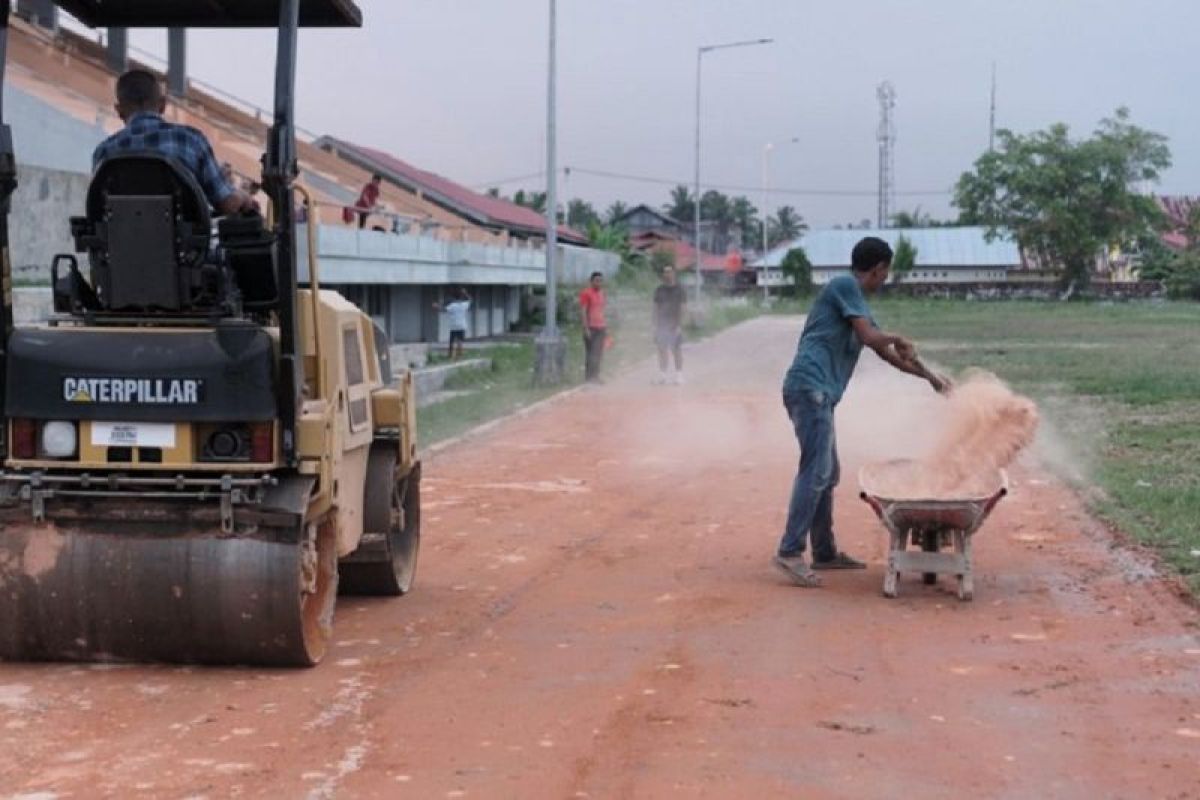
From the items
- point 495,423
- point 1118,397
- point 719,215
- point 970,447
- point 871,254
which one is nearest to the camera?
point 871,254

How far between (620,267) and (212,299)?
2290 inches

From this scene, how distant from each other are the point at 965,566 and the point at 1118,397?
50.5ft

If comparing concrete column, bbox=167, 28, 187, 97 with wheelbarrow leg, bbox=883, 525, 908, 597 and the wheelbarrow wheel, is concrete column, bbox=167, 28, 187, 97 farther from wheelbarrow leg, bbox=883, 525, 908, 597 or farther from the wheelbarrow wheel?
wheelbarrow leg, bbox=883, 525, 908, 597

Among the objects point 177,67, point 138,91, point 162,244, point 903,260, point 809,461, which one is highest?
point 177,67

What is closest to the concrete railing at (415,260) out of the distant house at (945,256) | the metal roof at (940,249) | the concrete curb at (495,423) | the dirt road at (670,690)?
the concrete curb at (495,423)

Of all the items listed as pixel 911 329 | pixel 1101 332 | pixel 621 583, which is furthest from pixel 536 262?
pixel 621 583

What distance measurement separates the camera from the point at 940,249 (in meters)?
118

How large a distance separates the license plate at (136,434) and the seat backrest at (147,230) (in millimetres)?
504

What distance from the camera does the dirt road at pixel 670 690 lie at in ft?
19.0

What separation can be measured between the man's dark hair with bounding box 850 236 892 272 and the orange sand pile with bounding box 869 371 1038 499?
98 centimetres

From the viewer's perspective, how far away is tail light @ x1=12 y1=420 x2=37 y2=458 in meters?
7.05

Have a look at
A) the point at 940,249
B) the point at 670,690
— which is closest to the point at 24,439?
the point at 670,690

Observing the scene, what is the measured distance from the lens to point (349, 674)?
7.28 m

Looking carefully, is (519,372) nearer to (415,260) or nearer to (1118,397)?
(415,260)
